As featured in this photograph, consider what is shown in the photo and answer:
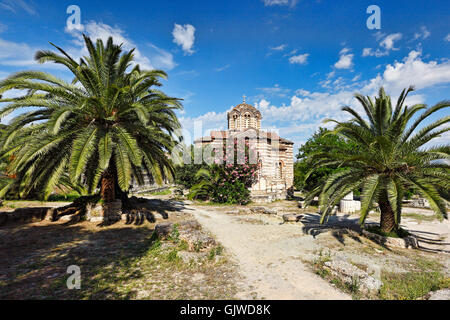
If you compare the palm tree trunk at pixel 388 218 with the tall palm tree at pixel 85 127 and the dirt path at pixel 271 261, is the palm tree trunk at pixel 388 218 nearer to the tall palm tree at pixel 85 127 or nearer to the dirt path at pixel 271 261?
the dirt path at pixel 271 261

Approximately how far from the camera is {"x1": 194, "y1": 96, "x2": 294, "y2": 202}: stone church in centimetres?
2562

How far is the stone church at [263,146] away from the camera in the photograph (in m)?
25.6

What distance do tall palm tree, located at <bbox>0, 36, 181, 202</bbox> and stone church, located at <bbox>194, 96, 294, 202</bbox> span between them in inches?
591

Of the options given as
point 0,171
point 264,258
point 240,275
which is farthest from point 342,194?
point 0,171

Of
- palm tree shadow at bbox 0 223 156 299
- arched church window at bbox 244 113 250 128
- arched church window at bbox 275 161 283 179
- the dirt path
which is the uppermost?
arched church window at bbox 244 113 250 128

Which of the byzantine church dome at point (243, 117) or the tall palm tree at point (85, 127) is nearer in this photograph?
the tall palm tree at point (85, 127)

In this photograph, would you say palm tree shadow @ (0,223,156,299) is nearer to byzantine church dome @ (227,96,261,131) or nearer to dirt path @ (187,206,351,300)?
dirt path @ (187,206,351,300)

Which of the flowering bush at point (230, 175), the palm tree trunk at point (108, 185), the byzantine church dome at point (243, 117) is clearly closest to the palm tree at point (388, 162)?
the palm tree trunk at point (108, 185)

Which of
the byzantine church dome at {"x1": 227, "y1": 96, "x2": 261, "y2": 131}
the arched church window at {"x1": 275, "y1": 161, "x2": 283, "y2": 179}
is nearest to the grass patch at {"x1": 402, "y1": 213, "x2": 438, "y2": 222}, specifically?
the arched church window at {"x1": 275, "y1": 161, "x2": 283, "y2": 179}

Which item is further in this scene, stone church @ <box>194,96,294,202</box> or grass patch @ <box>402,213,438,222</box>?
stone church @ <box>194,96,294,202</box>

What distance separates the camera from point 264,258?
259 inches

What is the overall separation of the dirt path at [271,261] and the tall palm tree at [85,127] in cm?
433

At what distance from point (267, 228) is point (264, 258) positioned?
13.6 ft
